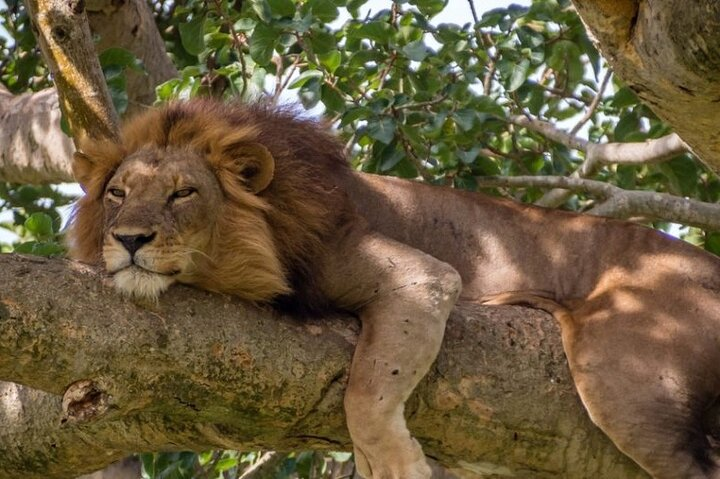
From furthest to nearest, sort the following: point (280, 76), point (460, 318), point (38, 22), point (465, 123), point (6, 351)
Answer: point (280, 76)
point (465, 123)
point (38, 22)
point (460, 318)
point (6, 351)

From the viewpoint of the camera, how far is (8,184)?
360 inches

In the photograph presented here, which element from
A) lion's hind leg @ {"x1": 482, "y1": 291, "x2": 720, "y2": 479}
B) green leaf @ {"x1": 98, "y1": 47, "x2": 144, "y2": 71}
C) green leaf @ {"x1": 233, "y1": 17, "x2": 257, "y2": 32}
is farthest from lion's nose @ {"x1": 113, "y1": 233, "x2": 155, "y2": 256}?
green leaf @ {"x1": 233, "y1": 17, "x2": 257, "y2": 32}

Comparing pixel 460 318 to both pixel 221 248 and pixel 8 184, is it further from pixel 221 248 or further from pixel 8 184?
pixel 8 184

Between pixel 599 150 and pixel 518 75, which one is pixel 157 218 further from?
pixel 599 150

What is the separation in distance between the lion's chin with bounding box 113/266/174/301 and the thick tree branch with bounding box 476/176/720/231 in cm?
296

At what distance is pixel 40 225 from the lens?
627 centimetres

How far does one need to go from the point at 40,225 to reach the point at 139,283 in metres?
2.06

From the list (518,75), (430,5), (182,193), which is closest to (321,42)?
(430,5)

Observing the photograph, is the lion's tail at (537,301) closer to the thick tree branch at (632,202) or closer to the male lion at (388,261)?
the male lion at (388,261)

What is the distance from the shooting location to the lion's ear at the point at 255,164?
17.2ft

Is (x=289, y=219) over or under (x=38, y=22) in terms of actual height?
under

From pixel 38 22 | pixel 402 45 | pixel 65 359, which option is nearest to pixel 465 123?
pixel 402 45

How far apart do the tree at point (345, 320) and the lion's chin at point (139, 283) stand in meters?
0.06

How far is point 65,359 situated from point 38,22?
1.99 metres
